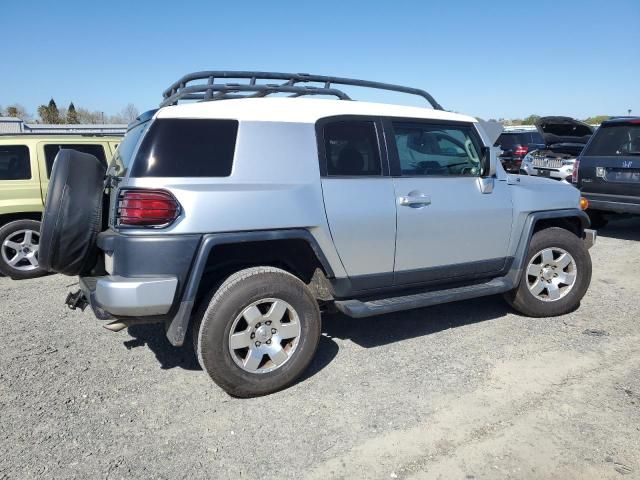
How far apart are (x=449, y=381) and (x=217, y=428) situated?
5.24 ft

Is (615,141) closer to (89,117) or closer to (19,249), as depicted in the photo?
(19,249)

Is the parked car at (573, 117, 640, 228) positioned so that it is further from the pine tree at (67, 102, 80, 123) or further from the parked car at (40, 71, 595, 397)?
the pine tree at (67, 102, 80, 123)

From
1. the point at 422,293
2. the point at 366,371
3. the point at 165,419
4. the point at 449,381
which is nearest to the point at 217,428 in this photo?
the point at 165,419

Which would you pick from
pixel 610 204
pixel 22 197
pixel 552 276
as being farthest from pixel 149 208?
pixel 610 204

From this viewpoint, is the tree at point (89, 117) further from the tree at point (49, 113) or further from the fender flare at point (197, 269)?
the fender flare at point (197, 269)

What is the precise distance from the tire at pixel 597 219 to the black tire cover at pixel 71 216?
814 cm

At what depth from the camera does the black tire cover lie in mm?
3164

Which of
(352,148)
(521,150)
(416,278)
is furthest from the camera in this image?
(521,150)

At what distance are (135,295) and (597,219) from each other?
27.7ft

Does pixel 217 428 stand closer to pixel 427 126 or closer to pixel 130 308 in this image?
pixel 130 308

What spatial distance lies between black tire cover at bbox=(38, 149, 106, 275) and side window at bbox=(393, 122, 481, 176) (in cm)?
221

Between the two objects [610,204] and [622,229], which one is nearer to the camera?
[610,204]

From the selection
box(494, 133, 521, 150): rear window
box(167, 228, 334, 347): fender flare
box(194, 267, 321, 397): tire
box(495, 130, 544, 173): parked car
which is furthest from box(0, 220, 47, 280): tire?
box(494, 133, 521, 150): rear window

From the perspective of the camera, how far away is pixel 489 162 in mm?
4164
